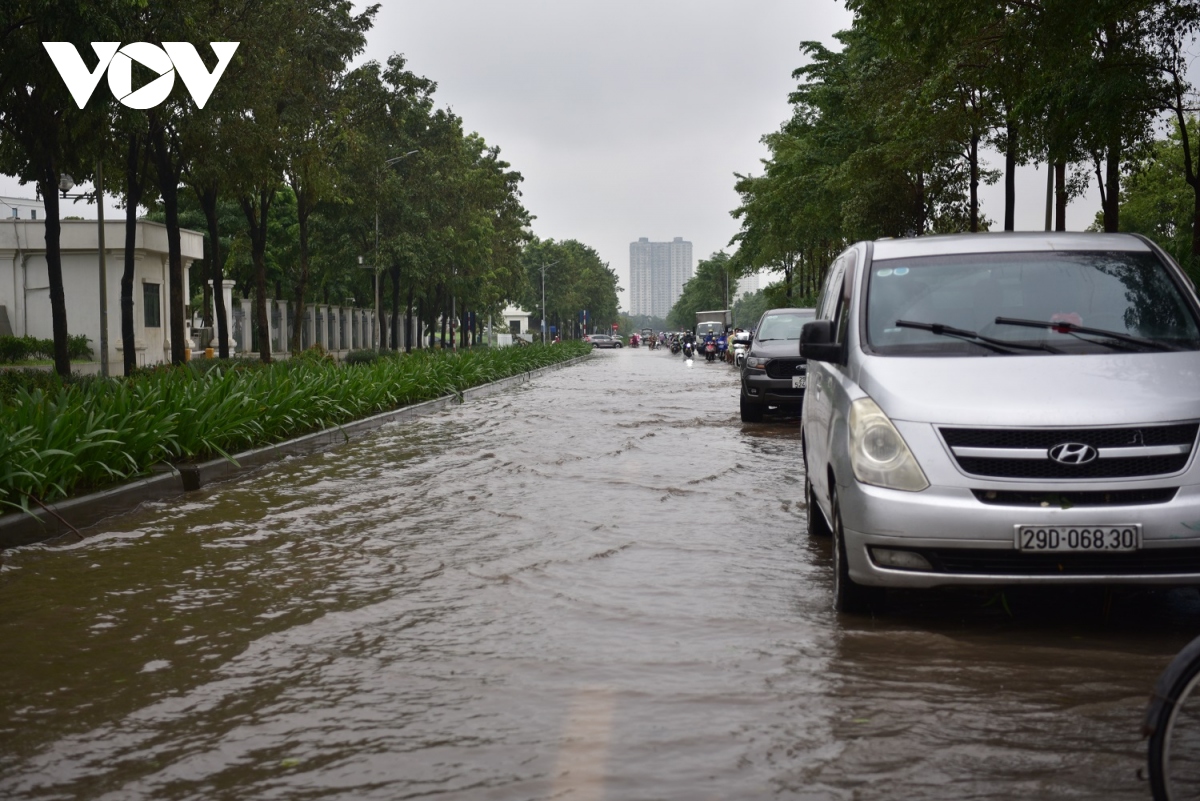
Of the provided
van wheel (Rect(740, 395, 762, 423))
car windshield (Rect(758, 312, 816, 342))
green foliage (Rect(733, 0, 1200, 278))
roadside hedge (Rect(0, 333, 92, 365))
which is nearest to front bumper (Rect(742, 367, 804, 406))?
van wheel (Rect(740, 395, 762, 423))

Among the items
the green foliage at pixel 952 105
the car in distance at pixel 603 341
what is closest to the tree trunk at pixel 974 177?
the green foliage at pixel 952 105

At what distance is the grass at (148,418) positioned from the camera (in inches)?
391

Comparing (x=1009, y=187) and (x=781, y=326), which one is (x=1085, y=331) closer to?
(x=781, y=326)

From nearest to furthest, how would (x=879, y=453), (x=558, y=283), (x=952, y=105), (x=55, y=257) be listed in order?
(x=879, y=453) < (x=55, y=257) < (x=952, y=105) < (x=558, y=283)

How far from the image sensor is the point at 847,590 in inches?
251

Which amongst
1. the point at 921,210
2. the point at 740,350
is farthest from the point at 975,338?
the point at 740,350

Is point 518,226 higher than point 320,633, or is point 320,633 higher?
point 518,226

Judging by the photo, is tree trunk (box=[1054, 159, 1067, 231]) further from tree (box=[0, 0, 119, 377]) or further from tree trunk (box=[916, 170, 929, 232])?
tree (box=[0, 0, 119, 377])

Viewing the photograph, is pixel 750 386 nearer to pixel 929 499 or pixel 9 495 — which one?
pixel 9 495

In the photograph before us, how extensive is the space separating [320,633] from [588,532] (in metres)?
3.28

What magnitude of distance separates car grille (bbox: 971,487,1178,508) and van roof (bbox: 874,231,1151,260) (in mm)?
1927

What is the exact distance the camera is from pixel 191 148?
2619cm

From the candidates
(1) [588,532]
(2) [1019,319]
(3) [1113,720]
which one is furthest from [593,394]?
(3) [1113,720]

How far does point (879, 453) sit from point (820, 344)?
1.11 metres
